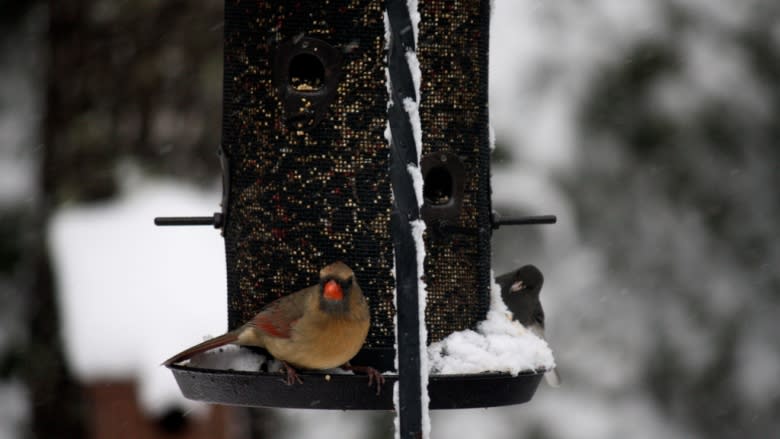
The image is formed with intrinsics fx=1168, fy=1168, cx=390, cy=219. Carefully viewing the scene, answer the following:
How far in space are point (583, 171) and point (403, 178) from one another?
19.8 ft

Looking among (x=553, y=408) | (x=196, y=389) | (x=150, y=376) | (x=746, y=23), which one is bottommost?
(x=553, y=408)

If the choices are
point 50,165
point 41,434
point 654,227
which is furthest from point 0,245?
point 654,227

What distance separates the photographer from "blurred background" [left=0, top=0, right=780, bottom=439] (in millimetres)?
7652

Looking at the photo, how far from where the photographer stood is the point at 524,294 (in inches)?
186

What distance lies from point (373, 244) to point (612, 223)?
5.41 meters

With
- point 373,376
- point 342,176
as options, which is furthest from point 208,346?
point 342,176

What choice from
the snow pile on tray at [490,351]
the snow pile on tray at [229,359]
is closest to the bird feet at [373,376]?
the snow pile on tray at [490,351]

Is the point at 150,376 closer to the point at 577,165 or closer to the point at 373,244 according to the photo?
the point at 373,244

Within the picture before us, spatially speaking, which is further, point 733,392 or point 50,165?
point 733,392

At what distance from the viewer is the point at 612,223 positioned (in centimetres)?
887

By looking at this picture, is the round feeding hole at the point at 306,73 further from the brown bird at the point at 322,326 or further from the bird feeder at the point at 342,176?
the brown bird at the point at 322,326

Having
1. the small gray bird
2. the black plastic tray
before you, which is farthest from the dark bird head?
the black plastic tray

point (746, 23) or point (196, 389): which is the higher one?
point (746, 23)

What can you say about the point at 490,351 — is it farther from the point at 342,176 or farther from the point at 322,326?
the point at 342,176
